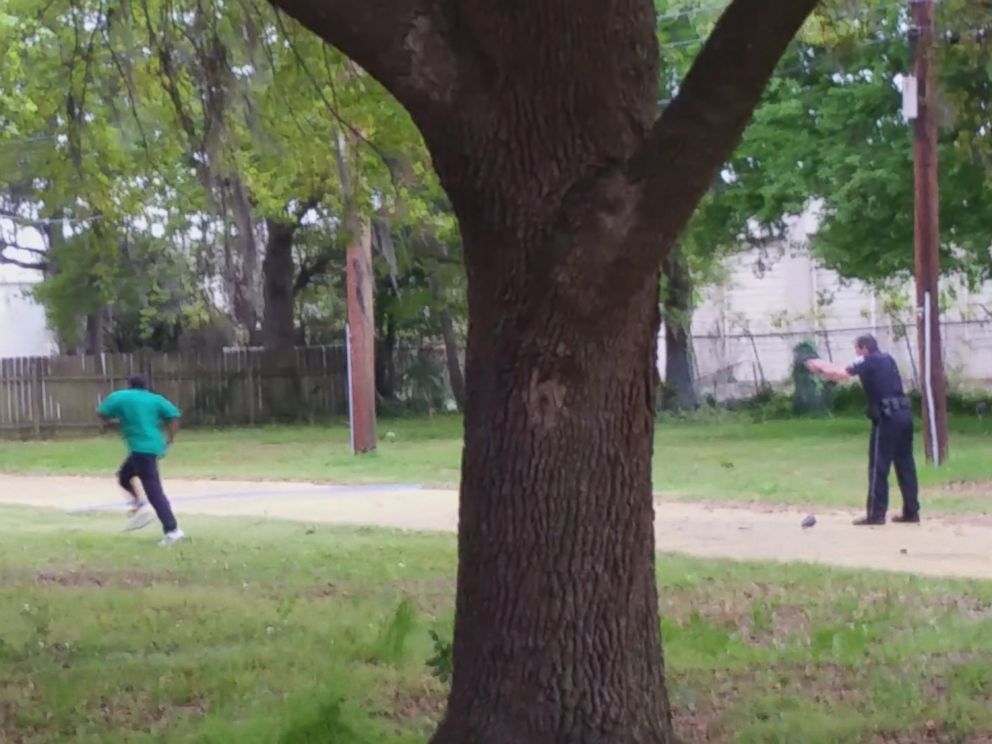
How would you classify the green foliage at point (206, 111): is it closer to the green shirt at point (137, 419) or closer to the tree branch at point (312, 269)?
the green shirt at point (137, 419)

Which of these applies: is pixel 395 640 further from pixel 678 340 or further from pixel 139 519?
pixel 678 340

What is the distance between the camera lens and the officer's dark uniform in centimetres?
1324

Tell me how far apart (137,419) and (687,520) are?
5298 mm

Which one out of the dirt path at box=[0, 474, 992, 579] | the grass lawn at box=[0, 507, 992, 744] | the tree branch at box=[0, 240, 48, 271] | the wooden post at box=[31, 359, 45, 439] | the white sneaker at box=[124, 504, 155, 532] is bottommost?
the dirt path at box=[0, 474, 992, 579]

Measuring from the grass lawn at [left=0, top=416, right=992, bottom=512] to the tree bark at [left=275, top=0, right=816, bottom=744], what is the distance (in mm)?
10464

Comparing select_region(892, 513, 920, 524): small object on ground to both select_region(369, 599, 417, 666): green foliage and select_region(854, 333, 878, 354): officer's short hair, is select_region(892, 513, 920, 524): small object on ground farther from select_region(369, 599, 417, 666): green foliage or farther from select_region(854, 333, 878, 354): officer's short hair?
select_region(369, 599, 417, 666): green foliage

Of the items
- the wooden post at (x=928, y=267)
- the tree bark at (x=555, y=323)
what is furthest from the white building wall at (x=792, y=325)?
the tree bark at (x=555, y=323)

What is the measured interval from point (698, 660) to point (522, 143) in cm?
363

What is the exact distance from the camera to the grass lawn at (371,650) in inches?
253

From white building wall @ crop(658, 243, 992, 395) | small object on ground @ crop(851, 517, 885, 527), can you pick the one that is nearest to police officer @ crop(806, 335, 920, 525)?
small object on ground @ crop(851, 517, 885, 527)

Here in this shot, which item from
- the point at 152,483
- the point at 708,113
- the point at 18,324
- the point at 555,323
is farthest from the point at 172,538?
the point at 18,324

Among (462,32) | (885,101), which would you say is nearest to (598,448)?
(462,32)

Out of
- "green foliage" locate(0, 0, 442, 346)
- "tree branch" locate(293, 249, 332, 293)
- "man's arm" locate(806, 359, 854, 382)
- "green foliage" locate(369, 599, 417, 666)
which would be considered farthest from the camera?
"tree branch" locate(293, 249, 332, 293)

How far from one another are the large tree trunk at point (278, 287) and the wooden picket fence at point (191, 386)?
45cm
